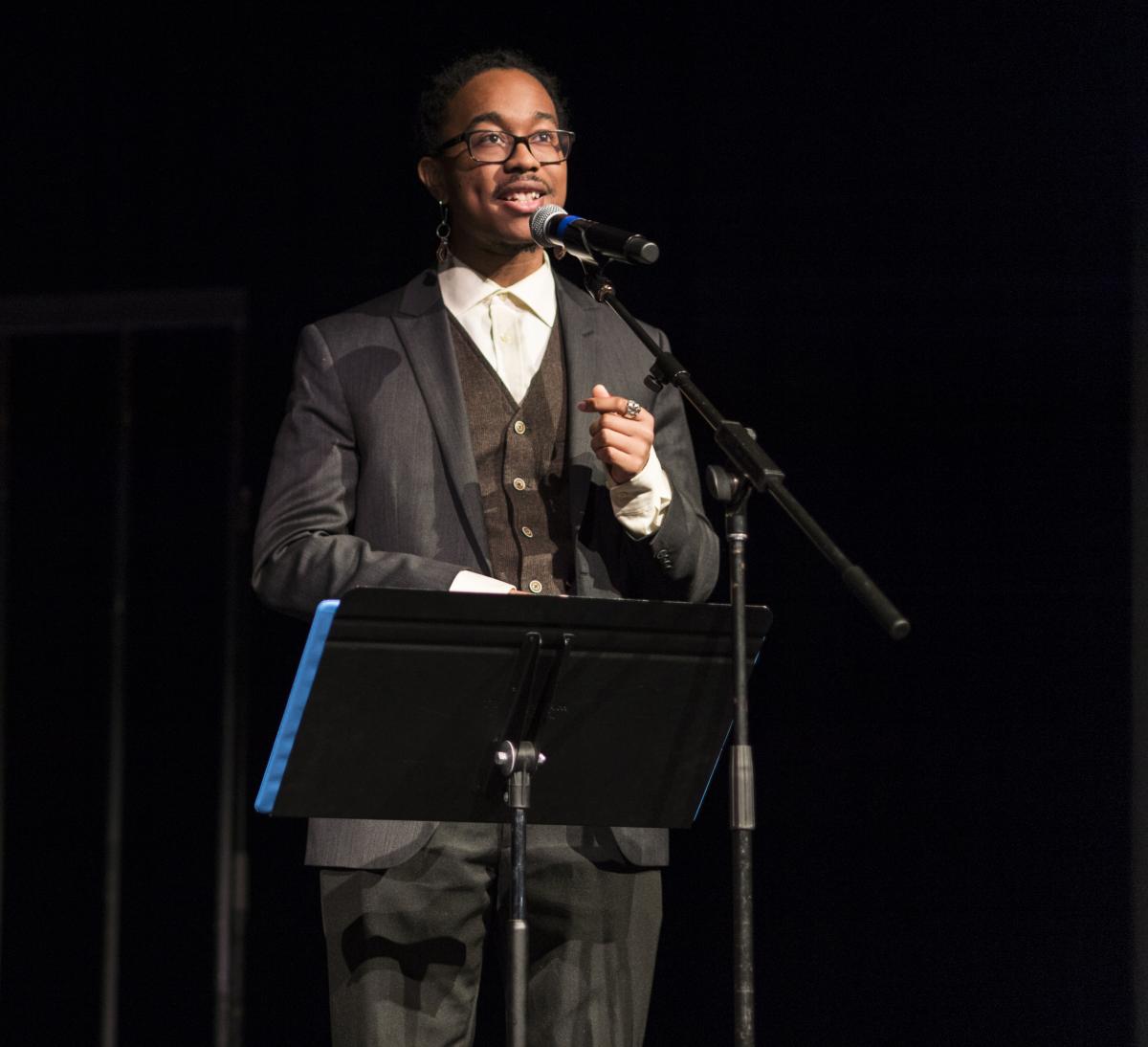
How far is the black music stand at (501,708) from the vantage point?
1.86 m

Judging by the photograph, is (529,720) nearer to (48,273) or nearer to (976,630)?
(976,630)

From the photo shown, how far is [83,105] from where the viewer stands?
380 cm

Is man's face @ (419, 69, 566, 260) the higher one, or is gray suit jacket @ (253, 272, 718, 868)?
man's face @ (419, 69, 566, 260)

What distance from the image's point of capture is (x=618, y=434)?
2.05 m

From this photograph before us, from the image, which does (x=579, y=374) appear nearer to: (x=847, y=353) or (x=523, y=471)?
(x=523, y=471)

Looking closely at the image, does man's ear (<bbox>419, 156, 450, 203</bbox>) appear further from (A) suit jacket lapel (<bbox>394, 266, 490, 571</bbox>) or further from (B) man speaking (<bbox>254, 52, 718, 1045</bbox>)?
(A) suit jacket lapel (<bbox>394, 266, 490, 571</bbox>)

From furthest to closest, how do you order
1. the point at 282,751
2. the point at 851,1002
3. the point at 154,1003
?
the point at 154,1003 → the point at 851,1002 → the point at 282,751

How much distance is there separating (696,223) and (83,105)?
1.47m

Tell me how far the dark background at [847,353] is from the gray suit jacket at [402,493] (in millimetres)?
965

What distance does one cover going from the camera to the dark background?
10.4 feet

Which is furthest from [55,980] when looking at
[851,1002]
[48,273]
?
[851,1002]

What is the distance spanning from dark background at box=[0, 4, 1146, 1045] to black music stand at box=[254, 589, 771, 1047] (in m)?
1.29

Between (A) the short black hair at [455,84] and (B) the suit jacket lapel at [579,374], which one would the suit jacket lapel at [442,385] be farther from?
(A) the short black hair at [455,84]

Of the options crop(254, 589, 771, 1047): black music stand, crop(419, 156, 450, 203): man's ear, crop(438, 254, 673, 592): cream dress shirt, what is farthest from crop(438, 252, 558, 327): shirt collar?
crop(254, 589, 771, 1047): black music stand
